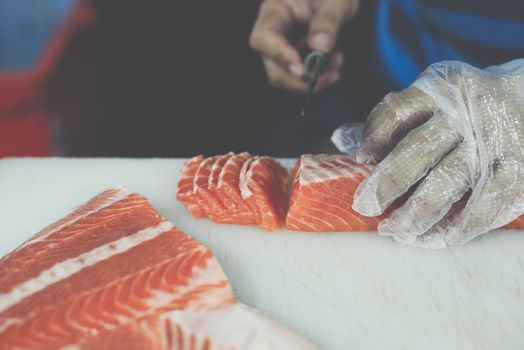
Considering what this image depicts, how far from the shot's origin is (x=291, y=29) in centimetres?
413

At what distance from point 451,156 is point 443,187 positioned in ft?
0.50

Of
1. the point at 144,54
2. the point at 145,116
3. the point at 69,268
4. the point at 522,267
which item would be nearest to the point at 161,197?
the point at 69,268

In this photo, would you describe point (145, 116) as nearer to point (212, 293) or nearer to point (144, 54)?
point (144, 54)

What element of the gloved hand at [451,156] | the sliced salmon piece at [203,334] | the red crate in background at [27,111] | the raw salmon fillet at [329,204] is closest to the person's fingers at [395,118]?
the gloved hand at [451,156]

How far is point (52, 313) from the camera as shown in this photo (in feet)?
7.34

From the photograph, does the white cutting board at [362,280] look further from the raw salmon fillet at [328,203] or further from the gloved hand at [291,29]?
the gloved hand at [291,29]

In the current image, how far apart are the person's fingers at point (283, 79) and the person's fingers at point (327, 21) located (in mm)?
301

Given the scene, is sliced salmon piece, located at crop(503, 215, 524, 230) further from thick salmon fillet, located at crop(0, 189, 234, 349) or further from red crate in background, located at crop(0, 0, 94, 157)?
red crate in background, located at crop(0, 0, 94, 157)

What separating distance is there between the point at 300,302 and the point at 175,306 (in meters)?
0.56

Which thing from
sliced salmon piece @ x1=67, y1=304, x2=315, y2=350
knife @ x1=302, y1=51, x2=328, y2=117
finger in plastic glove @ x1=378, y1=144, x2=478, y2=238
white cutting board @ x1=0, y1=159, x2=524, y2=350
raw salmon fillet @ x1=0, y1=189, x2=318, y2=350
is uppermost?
knife @ x1=302, y1=51, x2=328, y2=117

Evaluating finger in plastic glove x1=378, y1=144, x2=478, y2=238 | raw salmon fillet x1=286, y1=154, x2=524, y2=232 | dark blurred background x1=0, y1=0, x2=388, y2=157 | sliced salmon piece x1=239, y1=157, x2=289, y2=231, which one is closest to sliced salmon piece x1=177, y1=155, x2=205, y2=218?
sliced salmon piece x1=239, y1=157, x2=289, y2=231

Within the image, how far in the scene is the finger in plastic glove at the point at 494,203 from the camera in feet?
8.31

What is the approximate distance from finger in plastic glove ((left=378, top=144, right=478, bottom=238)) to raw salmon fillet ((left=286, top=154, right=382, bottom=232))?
0.28 metres

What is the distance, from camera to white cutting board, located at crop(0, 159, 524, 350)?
235cm
